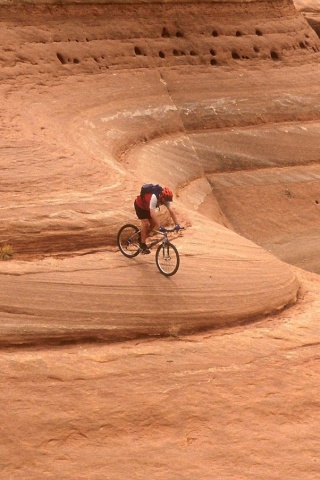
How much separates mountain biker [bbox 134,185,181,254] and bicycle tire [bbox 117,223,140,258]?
0.55 feet

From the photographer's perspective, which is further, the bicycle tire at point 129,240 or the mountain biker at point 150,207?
the bicycle tire at point 129,240

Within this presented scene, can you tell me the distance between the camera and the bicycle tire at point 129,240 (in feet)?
42.9

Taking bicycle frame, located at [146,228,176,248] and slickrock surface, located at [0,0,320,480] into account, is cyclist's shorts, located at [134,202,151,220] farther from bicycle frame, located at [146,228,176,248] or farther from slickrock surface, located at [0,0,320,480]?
slickrock surface, located at [0,0,320,480]

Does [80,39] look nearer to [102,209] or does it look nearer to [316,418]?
[102,209]

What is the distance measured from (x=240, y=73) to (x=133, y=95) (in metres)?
4.63

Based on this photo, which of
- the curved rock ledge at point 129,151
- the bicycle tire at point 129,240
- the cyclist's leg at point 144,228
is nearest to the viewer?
the curved rock ledge at point 129,151

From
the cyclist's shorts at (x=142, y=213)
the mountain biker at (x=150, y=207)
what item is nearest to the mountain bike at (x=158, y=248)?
the mountain biker at (x=150, y=207)

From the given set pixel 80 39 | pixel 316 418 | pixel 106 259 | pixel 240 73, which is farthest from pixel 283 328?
pixel 240 73

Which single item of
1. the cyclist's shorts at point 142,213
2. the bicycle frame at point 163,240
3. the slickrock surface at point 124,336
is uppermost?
the cyclist's shorts at point 142,213

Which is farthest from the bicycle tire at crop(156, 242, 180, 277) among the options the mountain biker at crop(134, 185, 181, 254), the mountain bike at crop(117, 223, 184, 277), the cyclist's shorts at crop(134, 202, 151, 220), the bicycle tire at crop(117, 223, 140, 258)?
the cyclist's shorts at crop(134, 202, 151, 220)

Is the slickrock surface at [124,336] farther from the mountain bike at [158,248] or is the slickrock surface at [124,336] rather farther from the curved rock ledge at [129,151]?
the mountain bike at [158,248]

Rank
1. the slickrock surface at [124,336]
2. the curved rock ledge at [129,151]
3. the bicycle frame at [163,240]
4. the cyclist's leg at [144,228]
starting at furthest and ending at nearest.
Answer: the cyclist's leg at [144,228] → the bicycle frame at [163,240] → the curved rock ledge at [129,151] → the slickrock surface at [124,336]

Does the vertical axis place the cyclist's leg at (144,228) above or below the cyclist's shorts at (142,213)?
below

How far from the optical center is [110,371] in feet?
38.0
